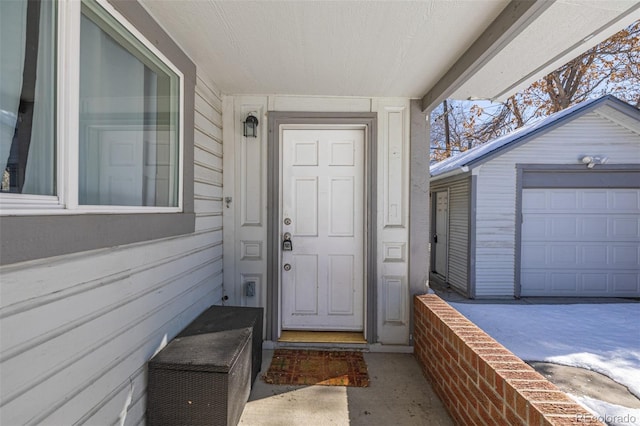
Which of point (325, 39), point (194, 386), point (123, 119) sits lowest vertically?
point (194, 386)

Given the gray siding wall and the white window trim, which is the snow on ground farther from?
the white window trim

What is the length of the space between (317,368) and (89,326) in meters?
1.82

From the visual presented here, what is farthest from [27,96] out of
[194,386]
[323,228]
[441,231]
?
[441,231]

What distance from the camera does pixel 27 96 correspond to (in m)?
1.03

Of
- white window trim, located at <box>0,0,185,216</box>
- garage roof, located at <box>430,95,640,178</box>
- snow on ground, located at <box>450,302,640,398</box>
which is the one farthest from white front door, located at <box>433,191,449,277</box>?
white window trim, located at <box>0,0,185,216</box>

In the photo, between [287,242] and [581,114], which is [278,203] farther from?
[581,114]

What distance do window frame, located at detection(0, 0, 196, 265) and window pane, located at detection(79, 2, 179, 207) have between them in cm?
5

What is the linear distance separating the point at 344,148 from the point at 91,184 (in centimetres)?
218

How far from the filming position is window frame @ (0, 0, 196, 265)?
945 mm

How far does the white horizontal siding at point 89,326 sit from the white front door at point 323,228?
1090 mm

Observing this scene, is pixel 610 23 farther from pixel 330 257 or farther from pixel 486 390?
pixel 330 257

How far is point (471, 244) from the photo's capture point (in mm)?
5289

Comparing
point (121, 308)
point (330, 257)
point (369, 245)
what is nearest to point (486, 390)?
point (369, 245)

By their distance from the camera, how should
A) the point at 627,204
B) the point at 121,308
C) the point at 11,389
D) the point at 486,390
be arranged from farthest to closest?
the point at 627,204 → the point at 486,390 → the point at 121,308 → the point at 11,389
